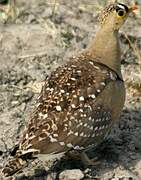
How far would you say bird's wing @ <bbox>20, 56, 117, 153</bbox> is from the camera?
516 cm

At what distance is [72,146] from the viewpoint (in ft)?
17.2

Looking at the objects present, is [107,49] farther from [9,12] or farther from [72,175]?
[9,12]

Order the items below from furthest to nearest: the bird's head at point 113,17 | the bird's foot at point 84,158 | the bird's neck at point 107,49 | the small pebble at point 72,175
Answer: the bird's head at point 113,17, the bird's neck at point 107,49, the bird's foot at point 84,158, the small pebble at point 72,175

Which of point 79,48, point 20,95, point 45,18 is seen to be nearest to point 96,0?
point 45,18

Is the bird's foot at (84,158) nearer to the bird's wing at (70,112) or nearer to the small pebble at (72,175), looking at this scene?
the small pebble at (72,175)

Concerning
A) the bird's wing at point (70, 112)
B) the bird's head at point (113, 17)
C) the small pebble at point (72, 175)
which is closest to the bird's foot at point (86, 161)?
the small pebble at point (72, 175)

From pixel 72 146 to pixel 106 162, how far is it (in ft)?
1.99

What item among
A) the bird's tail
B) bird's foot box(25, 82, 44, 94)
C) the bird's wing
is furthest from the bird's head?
the bird's tail

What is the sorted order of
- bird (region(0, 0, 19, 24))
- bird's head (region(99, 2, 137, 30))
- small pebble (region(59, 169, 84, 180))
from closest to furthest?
small pebble (region(59, 169, 84, 180)), bird's head (region(99, 2, 137, 30)), bird (region(0, 0, 19, 24))

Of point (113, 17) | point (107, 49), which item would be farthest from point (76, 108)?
point (113, 17)

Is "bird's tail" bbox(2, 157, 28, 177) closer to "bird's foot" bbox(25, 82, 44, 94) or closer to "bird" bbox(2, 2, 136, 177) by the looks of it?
"bird" bbox(2, 2, 136, 177)

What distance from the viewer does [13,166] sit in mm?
5055

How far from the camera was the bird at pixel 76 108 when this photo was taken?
5137 millimetres

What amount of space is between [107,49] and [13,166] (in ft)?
5.10
